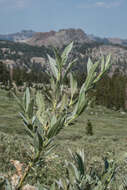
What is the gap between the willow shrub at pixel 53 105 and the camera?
4.15 feet

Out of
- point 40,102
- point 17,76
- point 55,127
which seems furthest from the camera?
point 17,76

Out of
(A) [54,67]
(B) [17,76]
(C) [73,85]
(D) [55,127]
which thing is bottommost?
(B) [17,76]

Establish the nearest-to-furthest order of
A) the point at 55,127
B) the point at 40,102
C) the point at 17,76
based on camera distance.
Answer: the point at 55,127 → the point at 40,102 → the point at 17,76

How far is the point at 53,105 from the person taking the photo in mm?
1450

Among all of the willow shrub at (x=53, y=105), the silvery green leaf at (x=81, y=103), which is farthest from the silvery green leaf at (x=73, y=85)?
the silvery green leaf at (x=81, y=103)

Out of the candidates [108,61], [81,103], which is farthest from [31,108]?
[108,61]

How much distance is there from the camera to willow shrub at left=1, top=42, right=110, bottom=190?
1.27 meters

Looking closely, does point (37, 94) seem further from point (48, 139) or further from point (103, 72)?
point (103, 72)

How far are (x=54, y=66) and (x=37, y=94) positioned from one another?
186 mm

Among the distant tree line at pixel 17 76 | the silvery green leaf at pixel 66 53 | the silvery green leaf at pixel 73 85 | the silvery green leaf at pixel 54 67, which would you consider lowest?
the distant tree line at pixel 17 76

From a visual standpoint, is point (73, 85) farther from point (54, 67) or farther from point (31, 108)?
point (31, 108)

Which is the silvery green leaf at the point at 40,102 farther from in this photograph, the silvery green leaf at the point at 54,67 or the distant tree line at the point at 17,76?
the distant tree line at the point at 17,76

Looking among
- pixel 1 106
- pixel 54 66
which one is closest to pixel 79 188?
pixel 54 66

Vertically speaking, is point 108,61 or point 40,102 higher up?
point 108,61
